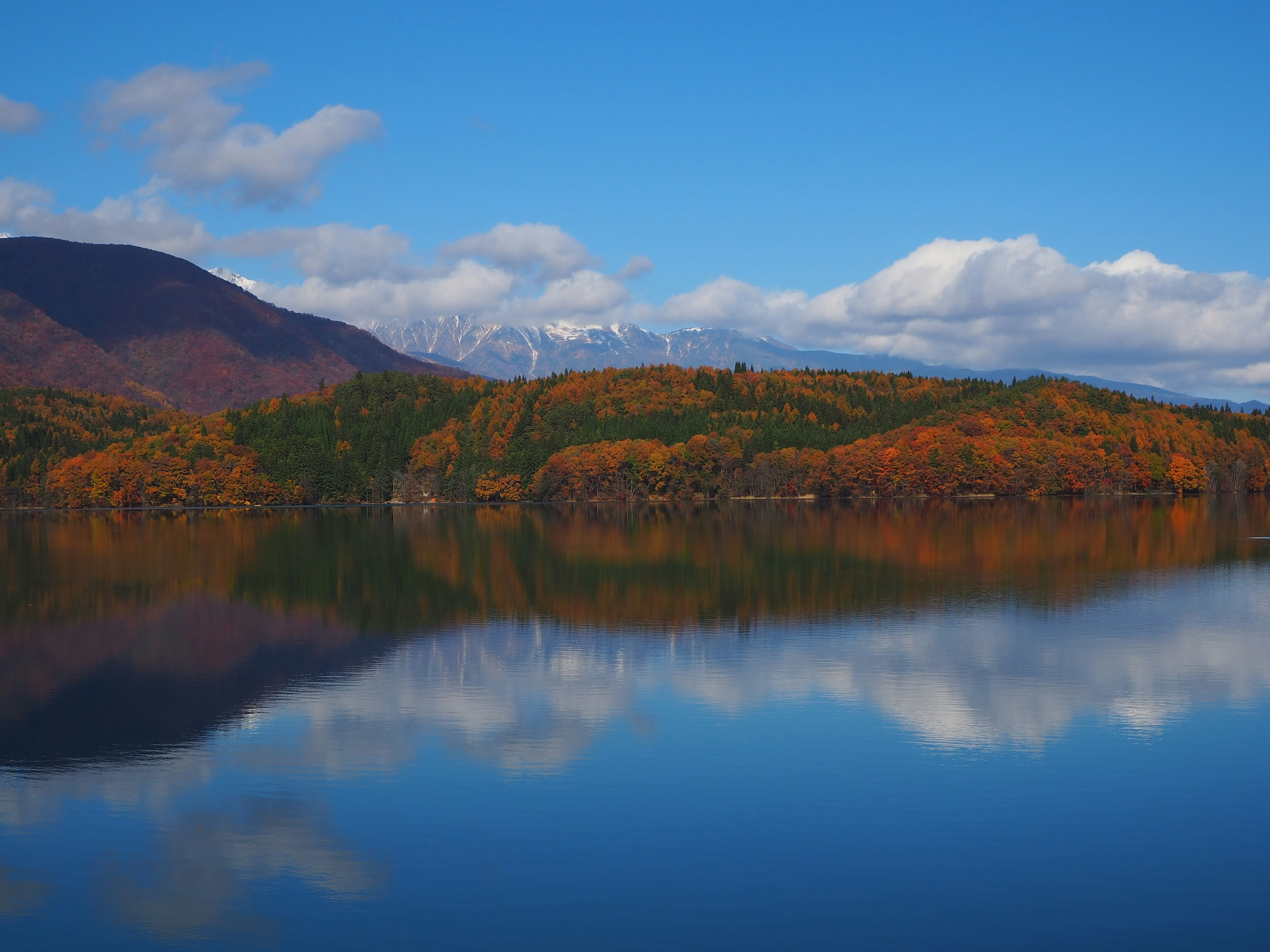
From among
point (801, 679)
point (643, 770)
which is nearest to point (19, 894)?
A: point (643, 770)

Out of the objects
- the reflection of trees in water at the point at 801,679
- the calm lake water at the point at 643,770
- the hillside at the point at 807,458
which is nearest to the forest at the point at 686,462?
the hillside at the point at 807,458

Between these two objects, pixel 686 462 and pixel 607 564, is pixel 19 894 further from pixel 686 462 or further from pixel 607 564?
pixel 686 462

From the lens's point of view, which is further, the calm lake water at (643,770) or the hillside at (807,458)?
the hillside at (807,458)

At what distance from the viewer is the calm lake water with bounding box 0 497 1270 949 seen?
1338 cm

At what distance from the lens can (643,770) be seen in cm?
1886

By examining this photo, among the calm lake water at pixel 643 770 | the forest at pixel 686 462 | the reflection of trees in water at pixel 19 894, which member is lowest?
the reflection of trees in water at pixel 19 894

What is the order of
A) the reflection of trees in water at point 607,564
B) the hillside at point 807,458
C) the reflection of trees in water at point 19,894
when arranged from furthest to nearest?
the hillside at point 807,458 → the reflection of trees in water at point 607,564 → the reflection of trees in water at point 19,894

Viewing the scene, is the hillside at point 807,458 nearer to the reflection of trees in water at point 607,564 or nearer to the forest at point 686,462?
the forest at point 686,462

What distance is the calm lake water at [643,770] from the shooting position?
1338cm

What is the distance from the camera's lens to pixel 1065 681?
25.3 meters

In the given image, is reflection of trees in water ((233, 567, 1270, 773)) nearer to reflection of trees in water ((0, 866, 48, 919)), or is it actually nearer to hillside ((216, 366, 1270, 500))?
reflection of trees in water ((0, 866, 48, 919))

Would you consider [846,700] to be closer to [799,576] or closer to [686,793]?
[686,793]

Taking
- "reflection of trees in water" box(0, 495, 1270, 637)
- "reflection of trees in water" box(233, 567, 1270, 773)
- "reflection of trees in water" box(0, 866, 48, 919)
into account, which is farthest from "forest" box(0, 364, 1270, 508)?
"reflection of trees in water" box(0, 866, 48, 919)

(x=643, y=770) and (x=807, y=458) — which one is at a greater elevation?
(x=807, y=458)
